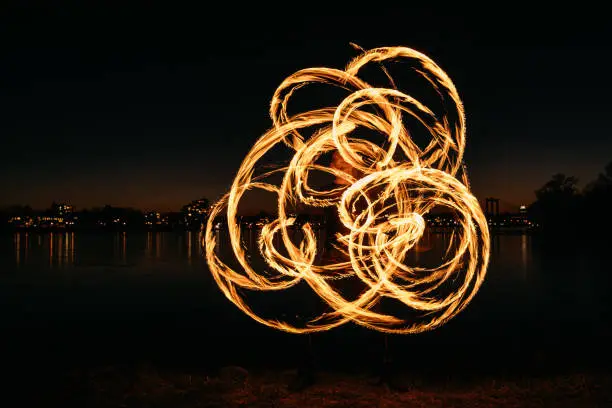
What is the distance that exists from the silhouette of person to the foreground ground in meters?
0.13

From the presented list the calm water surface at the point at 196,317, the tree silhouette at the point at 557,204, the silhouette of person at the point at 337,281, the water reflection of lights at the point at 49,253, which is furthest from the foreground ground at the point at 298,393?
the tree silhouette at the point at 557,204

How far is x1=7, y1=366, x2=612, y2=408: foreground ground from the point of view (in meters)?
5.42

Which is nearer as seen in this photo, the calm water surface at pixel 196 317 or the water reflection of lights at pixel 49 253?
the calm water surface at pixel 196 317

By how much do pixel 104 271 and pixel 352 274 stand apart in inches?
964

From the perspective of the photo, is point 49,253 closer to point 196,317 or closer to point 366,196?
point 196,317

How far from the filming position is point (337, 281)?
19.8 feet

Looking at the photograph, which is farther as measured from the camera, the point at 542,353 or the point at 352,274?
the point at 542,353

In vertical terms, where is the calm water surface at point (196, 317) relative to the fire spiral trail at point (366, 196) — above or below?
below

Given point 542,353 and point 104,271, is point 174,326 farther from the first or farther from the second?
point 104,271

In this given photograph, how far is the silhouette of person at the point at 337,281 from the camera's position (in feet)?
19.2

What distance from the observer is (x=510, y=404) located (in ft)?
17.5

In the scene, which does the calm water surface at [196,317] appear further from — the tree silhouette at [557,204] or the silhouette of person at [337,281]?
the tree silhouette at [557,204]

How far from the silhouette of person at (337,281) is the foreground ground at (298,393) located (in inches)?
5.0

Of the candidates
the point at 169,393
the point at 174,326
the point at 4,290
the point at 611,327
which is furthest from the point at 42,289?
the point at 611,327
